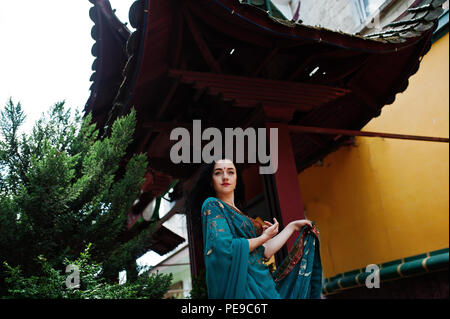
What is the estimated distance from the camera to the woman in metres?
2.26

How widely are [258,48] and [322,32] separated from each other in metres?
0.63

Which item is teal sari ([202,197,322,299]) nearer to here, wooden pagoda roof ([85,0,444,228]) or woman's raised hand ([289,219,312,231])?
woman's raised hand ([289,219,312,231])

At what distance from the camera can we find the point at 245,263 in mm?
2260

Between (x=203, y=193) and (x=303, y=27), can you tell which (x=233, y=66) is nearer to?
(x=303, y=27)

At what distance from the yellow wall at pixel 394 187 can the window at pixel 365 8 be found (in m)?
1.65

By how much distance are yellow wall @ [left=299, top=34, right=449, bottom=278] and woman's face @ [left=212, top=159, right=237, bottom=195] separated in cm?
474

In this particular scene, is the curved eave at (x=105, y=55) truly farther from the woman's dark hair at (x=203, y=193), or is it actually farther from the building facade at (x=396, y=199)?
the building facade at (x=396, y=199)

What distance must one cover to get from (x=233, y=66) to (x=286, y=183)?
1.41 m

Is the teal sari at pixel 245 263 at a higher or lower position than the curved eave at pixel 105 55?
lower

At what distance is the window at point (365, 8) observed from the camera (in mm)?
8102

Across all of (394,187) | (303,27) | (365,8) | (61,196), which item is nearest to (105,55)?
(303,27)

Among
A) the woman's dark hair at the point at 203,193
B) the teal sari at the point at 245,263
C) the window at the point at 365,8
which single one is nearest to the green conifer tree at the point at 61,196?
the woman's dark hair at the point at 203,193

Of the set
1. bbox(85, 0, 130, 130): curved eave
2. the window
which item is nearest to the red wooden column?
bbox(85, 0, 130, 130): curved eave
